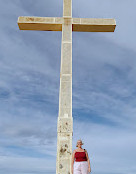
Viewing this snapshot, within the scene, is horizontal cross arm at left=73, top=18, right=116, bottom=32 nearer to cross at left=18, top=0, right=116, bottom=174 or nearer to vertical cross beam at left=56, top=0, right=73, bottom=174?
cross at left=18, top=0, right=116, bottom=174

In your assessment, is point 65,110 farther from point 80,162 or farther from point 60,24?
point 60,24

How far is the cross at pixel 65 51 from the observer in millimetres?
7590

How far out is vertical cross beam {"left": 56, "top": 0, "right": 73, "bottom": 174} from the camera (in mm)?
7504

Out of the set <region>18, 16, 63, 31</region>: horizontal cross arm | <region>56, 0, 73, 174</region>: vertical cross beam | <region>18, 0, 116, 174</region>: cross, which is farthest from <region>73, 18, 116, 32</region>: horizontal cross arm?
<region>18, 16, 63, 31</region>: horizontal cross arm

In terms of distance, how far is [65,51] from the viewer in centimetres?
891

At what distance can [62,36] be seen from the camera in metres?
9.20

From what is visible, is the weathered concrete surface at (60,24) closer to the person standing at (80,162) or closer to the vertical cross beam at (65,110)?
the vertical cross beam at (65,110)

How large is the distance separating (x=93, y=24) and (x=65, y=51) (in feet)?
6.58

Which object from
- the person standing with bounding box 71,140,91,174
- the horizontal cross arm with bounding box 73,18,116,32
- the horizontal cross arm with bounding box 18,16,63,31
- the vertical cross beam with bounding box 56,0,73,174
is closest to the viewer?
the person standing with bounding box 71,140,91,174

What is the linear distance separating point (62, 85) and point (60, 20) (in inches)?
120

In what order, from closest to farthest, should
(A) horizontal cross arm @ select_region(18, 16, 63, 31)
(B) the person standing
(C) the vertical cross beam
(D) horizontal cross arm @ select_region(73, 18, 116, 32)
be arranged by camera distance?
(B) the person standing
(C) the vertical cross beam
(A) horizontal cross arm @ select_region(18, 16, 63, 31)
(D) horizontal cross arm @ select_region(73, 18, 116, 32)

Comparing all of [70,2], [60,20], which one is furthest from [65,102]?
[70,2]

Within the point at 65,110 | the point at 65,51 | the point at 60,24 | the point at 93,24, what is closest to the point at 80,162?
the point at 65,110

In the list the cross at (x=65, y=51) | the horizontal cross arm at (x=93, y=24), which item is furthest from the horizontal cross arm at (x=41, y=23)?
the horizontal cross arm at (x=93, y=24)
